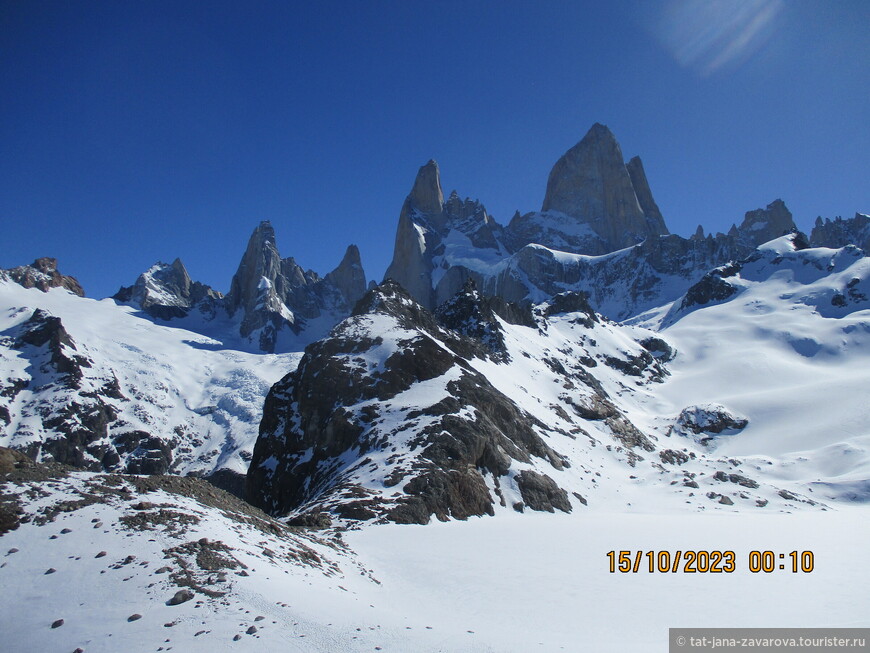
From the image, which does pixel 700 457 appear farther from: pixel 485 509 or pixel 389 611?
pixel 389 611

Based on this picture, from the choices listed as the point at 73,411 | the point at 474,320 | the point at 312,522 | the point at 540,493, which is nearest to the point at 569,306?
the point at 474,320

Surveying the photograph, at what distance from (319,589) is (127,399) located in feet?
494

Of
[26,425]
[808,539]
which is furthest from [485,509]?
[26,425]

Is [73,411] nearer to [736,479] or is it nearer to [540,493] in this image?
[540,493]

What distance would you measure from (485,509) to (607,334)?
11292 cm

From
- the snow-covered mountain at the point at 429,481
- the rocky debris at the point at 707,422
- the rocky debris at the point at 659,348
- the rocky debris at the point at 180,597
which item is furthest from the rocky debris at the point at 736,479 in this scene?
the rocky debris at the point at 659,348

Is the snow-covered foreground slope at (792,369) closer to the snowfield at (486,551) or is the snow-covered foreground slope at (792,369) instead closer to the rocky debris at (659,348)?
the snowfield at (486,551)

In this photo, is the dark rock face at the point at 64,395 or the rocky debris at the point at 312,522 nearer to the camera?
the rocky debris at the point at 312,522

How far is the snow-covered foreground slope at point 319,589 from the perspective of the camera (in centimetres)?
1155

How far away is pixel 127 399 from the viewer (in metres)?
142

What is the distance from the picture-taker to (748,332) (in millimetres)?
160500

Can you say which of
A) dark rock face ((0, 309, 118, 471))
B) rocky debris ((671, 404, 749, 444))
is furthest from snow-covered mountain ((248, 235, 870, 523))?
dark rock face ((0, 309, 118, 471))

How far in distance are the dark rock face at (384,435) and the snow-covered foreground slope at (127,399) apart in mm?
77807
